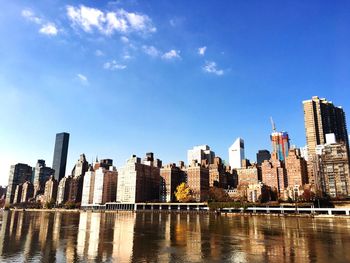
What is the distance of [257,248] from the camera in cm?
Result: 4594

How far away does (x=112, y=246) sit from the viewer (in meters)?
47.1

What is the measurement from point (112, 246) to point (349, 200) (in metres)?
193

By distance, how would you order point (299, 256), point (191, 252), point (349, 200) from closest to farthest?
point (299, 256)
point (191, 252)
point (349, 200)

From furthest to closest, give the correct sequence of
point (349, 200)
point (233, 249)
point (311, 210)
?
point (349, 200), point (311, 210), point (233, 249)

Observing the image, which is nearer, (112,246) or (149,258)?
(149,258)

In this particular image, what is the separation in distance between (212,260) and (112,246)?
1692 cm

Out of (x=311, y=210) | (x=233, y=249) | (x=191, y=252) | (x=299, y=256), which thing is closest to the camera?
(x=299, y=256)

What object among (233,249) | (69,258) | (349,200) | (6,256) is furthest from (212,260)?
(349,200)

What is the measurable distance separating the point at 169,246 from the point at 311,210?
15593 cm

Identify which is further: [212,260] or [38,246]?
[38,246]

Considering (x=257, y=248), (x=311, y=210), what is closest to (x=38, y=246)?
(x=257, y=248)

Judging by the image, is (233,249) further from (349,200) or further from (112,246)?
(349,200)

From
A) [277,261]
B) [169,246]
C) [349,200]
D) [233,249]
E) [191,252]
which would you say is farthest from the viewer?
[349,200]

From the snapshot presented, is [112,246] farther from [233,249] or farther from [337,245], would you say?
[337,245]
